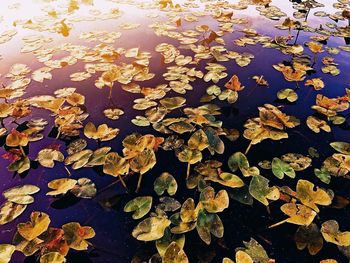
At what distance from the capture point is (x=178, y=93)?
304cm

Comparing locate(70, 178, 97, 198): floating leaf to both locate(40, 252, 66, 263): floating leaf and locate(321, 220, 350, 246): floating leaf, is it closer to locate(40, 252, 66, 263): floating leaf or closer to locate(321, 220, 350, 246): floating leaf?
locate(40, 252, 66, 263): floating leaf

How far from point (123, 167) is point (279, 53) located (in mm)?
2852

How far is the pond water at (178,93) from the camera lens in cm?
185

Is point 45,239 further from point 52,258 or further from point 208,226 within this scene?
point 208,226

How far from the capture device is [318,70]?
3.53 meters

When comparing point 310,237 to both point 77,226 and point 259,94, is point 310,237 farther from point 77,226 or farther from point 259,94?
point 259,94

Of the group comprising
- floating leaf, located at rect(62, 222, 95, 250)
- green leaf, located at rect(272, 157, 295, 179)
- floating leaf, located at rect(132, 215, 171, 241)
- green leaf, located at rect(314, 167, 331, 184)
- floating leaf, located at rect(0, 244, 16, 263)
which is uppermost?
floating leaf, located at rect(62, 222, 95, 250)

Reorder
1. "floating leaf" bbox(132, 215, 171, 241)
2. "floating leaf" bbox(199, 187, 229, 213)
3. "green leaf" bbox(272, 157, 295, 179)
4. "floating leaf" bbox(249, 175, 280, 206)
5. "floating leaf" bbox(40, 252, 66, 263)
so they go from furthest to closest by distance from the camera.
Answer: "green leaf" bbox(272, 157, 295, 179) < "floating leaf" bbox(249, 175, 280, 206) < "floating leaf" bbox(199, 187, 229, 213) < "floating leaf" bbox(132, 215, 171, 241) < "floating leaf" bbox(40, 252, 66, 263)

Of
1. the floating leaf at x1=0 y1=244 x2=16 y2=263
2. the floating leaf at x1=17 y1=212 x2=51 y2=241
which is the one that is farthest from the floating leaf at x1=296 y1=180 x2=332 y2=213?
the floating leaf at x1=0 y1=244 x2=16 y2=263

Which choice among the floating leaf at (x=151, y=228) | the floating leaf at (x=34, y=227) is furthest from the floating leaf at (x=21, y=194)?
the floating leaf at (x=151, y=228)

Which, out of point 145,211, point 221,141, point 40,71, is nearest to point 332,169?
point 221,141

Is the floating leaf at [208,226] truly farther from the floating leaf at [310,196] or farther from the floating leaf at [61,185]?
the floating leaf at [61,185]

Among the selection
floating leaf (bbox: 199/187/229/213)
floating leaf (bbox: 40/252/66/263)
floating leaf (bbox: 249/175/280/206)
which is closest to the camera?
floating leaf (bbox: 40/252/66/263)

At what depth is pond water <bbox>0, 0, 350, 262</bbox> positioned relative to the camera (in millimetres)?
1850
